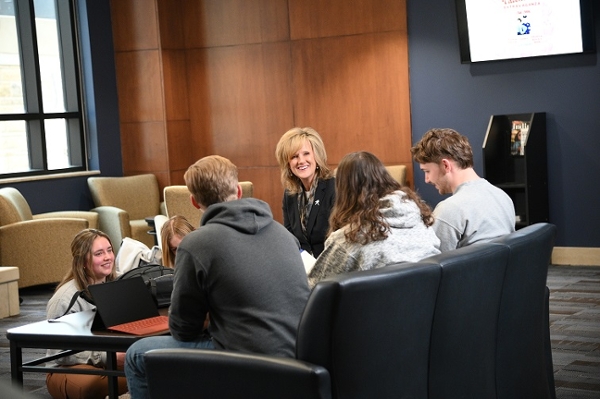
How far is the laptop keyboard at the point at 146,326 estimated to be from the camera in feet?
10.5

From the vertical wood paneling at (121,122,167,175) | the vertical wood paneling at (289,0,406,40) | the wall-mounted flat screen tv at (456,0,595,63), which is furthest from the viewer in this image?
the vertical wood paneling at (121,122,167,175)

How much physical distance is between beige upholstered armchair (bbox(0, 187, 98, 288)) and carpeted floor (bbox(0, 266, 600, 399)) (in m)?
0.20

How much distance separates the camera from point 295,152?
4.79m

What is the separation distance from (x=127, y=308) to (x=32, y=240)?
498 centimetres

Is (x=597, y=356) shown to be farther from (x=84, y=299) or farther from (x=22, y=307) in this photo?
(x=22, y=307)

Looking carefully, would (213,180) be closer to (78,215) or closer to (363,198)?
(363,198)

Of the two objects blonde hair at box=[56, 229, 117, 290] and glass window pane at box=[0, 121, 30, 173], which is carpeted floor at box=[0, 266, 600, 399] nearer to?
blonde hair at box=[56, 229, 117, 290]

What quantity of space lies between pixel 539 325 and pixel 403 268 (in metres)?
1.19


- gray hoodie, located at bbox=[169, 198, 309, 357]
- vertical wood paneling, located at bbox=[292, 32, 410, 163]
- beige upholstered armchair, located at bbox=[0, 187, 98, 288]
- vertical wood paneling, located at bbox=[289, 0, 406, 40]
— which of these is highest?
vertical wood paneling, located at bbox=[289, 0, 406, 40]

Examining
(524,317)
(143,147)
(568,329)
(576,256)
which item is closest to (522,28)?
(576,256)

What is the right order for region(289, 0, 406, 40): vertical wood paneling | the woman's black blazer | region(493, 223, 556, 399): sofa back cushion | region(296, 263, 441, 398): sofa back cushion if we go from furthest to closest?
region(289, 0, 406, 40): vertical wood paneling
the woman's black blazer
region(493, 223, 556, 399): sofa back cushion
region(296, 263, 441, 398): sofa back cushion

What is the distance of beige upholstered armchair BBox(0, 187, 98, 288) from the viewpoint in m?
7.94

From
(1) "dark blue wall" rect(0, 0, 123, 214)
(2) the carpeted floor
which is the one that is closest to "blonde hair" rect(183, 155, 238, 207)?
(2) the carpeted floor

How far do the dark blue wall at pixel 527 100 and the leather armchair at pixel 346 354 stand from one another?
5.66m
